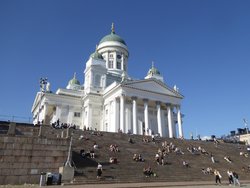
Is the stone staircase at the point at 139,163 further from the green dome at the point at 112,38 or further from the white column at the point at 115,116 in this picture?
the green dome at the point at 112,38

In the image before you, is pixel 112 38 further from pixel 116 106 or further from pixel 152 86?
pixel 116 106

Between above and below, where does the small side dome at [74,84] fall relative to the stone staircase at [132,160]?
above

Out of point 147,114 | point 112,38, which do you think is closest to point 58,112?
point 147,114

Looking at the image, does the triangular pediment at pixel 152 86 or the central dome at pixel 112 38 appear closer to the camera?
the triangular pediment at pixel 152 86

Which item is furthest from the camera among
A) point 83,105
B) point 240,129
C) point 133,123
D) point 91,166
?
point 240,129

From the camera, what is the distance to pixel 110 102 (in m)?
48.9

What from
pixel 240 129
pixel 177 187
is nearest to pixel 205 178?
pixel 177 187

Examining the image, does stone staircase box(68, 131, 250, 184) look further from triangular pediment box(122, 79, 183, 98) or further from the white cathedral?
triangular pediment box(122, 79, 183, 98)

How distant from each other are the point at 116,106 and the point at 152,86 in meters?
8.13

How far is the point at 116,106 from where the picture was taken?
46281mm

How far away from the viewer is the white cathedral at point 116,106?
152 feet

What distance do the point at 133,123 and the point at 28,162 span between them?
2709cm

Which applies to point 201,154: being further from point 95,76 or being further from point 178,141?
point 95,76

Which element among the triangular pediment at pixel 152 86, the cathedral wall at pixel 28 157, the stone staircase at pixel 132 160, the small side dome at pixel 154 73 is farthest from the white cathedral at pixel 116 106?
the cathedral wall at pixel 28 157
